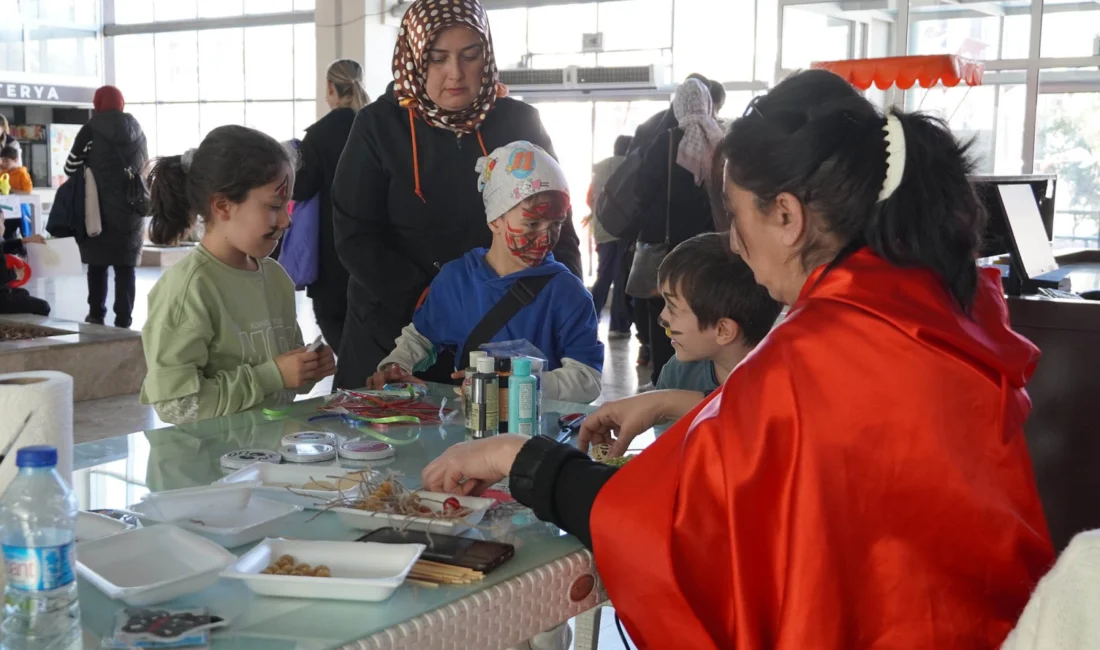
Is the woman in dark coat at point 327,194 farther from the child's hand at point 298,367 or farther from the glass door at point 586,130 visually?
the glass door at point 586,130

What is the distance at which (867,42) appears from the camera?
376 inches

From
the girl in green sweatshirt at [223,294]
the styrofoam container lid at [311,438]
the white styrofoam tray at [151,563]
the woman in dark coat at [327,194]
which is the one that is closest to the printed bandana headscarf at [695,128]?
the woman in dark coat at [327,194]

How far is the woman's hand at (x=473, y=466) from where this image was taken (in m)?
1.64

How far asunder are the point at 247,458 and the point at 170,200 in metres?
0.91

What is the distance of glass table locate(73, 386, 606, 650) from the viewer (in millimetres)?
1238

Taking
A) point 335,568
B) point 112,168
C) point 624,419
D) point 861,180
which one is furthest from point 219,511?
point 112,168

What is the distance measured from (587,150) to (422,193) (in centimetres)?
902

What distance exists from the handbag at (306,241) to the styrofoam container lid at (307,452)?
2.62m

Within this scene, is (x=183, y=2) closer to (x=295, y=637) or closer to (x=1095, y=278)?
(x=1095, y=278)

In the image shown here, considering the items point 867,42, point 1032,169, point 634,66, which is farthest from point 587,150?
point 1032,169

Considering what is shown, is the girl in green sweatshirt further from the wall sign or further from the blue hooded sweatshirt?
the wall sign

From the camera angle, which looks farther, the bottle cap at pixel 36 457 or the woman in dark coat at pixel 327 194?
the woman in dark coat at pixel 327 194

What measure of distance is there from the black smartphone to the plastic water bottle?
0.43m

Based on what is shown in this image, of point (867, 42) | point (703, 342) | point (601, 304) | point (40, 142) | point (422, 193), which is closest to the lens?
point (703, 342)
